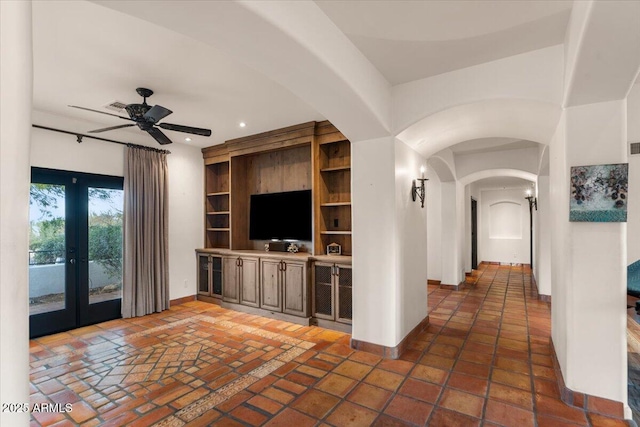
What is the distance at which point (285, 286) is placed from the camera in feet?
15.2

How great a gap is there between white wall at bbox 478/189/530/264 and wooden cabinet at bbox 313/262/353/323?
8.62 metres

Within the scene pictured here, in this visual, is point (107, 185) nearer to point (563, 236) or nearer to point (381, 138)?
point (381, 138)

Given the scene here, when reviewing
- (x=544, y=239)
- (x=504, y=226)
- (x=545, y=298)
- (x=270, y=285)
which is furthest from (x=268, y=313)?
(x=504, y=226)

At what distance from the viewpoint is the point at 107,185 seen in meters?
4.84

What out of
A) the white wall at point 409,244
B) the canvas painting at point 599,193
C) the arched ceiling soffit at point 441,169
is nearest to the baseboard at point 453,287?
the arched ceiling soffit at point 441,169

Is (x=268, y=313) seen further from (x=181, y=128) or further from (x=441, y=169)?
(x=441, y=169)

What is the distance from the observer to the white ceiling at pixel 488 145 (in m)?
5.61

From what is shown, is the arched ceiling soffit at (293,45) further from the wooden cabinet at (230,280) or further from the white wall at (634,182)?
the wooden cabinet at (230,280)

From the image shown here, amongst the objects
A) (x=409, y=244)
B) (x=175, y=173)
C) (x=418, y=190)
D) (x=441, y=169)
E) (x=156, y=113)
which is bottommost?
(x=409, y=244)

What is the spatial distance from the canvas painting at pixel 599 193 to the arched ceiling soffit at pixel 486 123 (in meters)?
0.65

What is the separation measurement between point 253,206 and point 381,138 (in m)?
2.91

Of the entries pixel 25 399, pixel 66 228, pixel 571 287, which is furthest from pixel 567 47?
pixel 66 228

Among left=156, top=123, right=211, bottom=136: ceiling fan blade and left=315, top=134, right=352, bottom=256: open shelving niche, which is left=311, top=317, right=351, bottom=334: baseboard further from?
left=156, top=123, right=211, bottom=136: ceiling fan blade

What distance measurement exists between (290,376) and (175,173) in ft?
13.9
